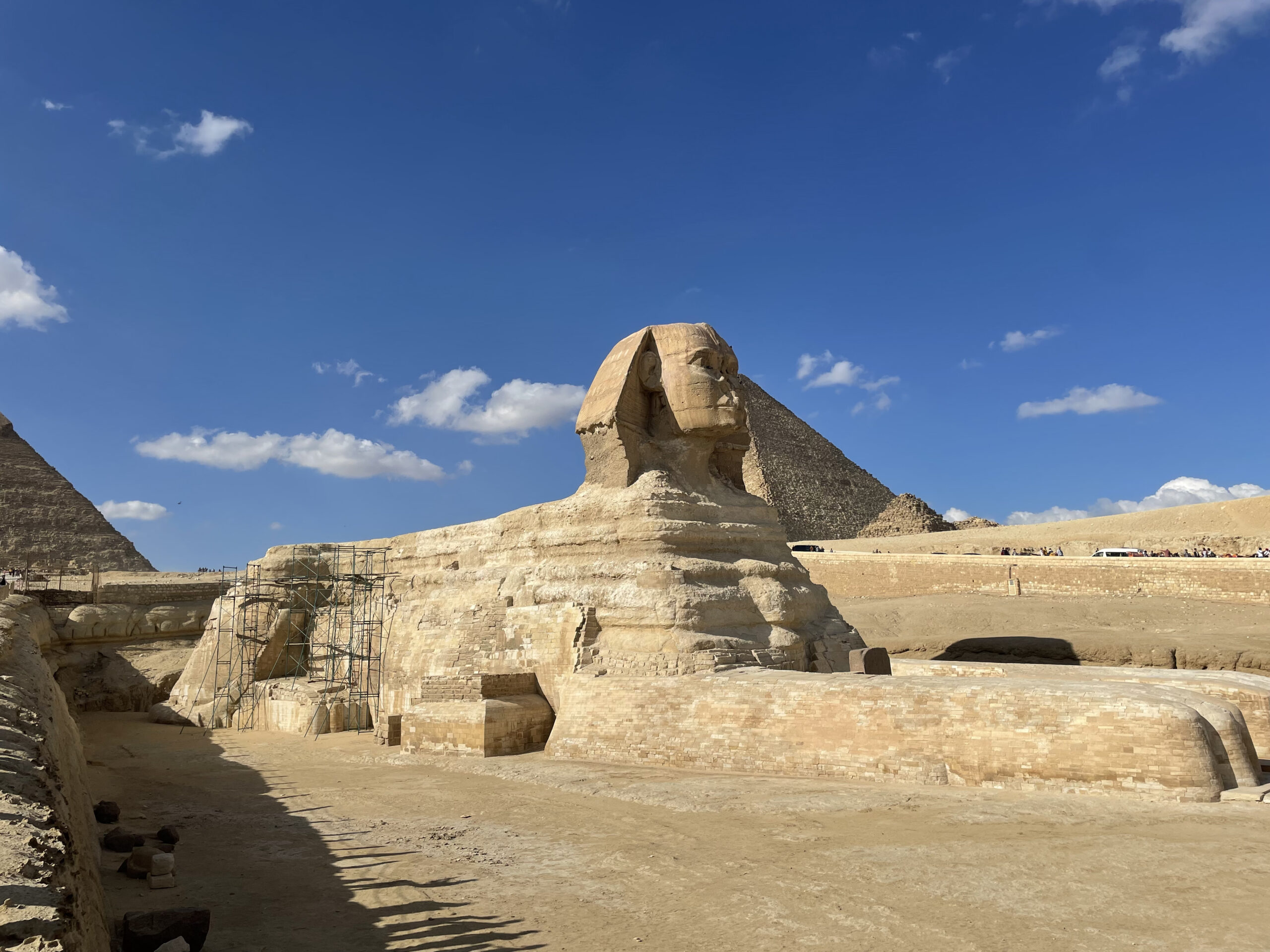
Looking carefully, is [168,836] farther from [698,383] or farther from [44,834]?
[698,383]

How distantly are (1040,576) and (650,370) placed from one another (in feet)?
54.0

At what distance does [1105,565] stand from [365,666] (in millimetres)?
17455

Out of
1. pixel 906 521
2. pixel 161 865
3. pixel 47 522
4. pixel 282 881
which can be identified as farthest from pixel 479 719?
pixel 906 521

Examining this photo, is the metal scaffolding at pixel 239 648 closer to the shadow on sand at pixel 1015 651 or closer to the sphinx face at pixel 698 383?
the sphinx face at pixel 698 383

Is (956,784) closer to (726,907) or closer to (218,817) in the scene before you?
(726,907)

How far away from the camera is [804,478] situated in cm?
5581

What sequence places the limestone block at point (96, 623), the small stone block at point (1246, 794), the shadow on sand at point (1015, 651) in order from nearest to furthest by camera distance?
1. the small stone block at point (1246, 794)
2. the shadow on sand at point (1015, 651)
3. the limestone block at point (96, 623)

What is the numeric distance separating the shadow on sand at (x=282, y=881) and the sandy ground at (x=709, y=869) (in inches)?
0.7

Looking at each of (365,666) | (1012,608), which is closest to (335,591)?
(365,666)

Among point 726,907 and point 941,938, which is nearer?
point 941,938

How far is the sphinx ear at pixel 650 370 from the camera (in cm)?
922

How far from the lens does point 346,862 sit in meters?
4.98

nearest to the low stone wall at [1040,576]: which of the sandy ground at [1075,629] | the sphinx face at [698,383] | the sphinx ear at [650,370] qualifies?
the sandy ground at [1075,629]

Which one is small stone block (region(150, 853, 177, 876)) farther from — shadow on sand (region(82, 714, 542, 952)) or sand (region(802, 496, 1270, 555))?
sand (region(802, 496, 1270, 555))
